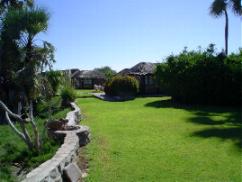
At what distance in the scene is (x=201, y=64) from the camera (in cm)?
2311

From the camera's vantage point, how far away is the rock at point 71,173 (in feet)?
21.9

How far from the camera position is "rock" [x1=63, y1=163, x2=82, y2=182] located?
667 cm

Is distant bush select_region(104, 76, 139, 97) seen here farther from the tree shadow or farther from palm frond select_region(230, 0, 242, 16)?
the tree shadow

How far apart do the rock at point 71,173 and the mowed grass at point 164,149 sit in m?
→ 0.20

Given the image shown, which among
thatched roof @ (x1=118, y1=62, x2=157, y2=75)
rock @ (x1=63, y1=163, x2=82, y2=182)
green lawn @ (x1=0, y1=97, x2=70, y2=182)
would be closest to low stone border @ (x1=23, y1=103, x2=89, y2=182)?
rock @ (x1=63, y1=163, x2=82, y2=182)

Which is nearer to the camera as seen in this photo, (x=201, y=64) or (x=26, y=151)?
(x=26, y=151)

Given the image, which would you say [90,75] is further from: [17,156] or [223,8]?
[17,156]

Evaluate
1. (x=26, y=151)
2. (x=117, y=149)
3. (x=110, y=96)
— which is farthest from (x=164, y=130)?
(x=110, y=96)

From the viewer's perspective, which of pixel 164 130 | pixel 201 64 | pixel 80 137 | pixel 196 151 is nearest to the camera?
pixel 196 151

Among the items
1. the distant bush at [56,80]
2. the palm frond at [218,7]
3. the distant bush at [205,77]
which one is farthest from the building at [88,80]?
the distant bush at [205,77]

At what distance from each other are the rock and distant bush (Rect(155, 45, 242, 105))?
16664mm

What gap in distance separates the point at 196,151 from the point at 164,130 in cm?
334

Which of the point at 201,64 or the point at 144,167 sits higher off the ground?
the point at 201,64

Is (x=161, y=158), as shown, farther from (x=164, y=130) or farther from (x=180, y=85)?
(x=180, y=85)
